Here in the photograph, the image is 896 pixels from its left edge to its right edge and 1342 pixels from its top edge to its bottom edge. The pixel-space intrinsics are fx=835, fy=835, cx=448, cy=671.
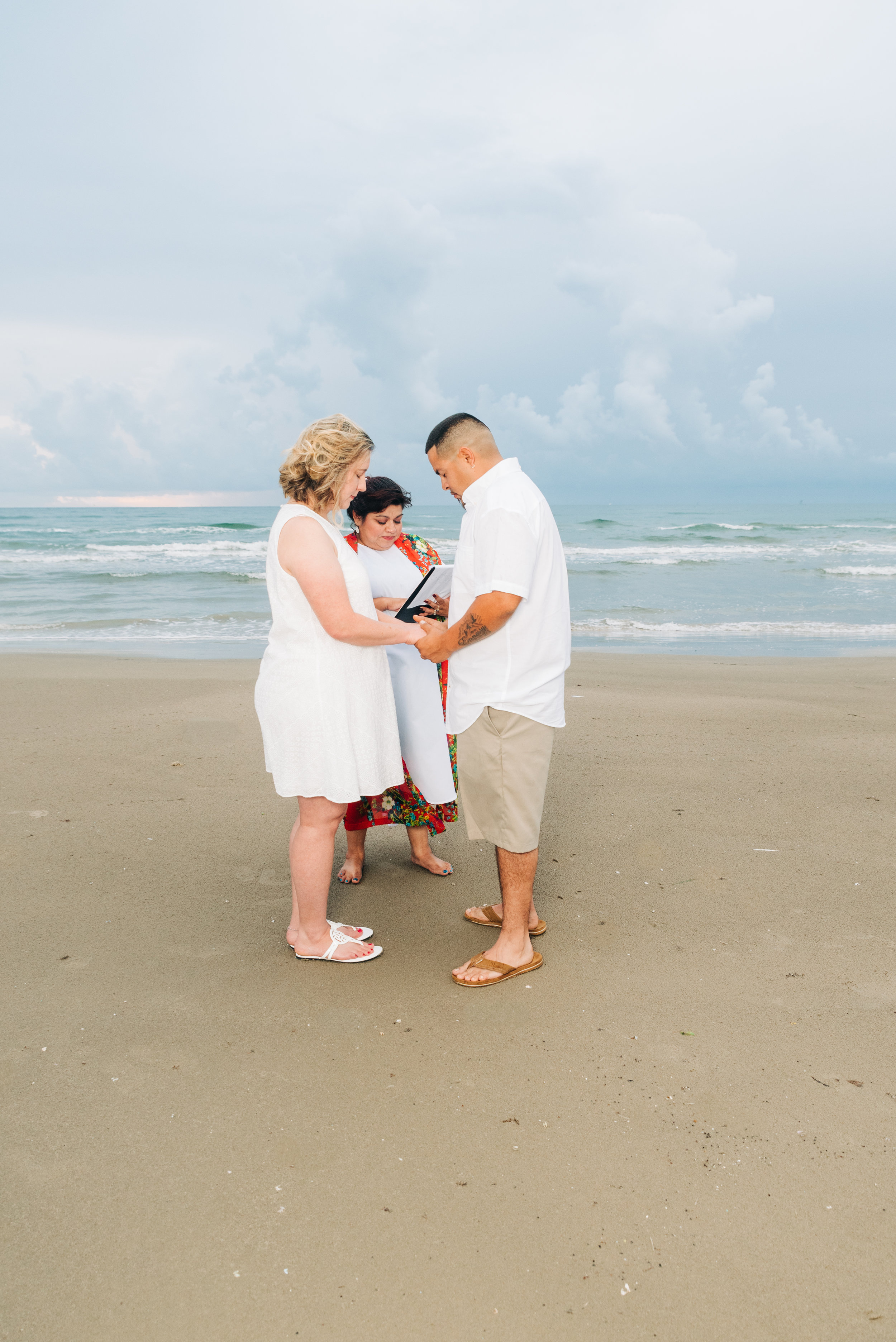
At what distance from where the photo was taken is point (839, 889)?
141 inches

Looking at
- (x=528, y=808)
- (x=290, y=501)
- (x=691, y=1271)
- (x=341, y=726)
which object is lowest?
(x=691, y=1271)

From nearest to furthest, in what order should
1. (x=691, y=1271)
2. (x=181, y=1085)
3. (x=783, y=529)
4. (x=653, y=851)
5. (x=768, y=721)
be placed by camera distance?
(x=691, y=1271) < (x=181, y=1085) < (x=653, y=851) < (x=768, y=721) < (x=783, y=529)

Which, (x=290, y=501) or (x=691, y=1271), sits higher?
(x=290, y=501)

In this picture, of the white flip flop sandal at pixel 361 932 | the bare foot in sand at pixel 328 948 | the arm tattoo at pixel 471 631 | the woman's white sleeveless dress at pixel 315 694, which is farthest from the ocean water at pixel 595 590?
the arm tattoo at pixel 471 631

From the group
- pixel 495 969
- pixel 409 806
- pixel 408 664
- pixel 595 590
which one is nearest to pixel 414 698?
pixel 408 664

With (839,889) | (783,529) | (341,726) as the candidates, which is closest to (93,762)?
(341,726)

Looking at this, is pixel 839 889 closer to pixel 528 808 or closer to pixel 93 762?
pixel 528 808

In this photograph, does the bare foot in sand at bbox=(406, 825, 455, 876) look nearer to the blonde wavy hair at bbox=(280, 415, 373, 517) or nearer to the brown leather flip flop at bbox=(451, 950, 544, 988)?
the brown leather flip flop at bbox=(451, 950, 544, 988)

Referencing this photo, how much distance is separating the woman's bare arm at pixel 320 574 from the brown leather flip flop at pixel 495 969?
1.24m

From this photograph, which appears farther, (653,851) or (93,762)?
(93,762)

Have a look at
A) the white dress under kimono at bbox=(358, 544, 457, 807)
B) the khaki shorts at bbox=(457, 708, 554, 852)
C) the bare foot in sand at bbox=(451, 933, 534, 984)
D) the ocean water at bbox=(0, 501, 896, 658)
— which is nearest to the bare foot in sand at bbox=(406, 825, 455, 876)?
the white dress under kimono at bbox=(358, 544, 457, 807)

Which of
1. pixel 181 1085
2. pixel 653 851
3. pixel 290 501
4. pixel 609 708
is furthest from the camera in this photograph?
pixel 609 708

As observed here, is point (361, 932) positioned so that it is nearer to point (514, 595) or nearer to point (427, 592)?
point (427, 592)

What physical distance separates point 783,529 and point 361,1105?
42.4 meters
